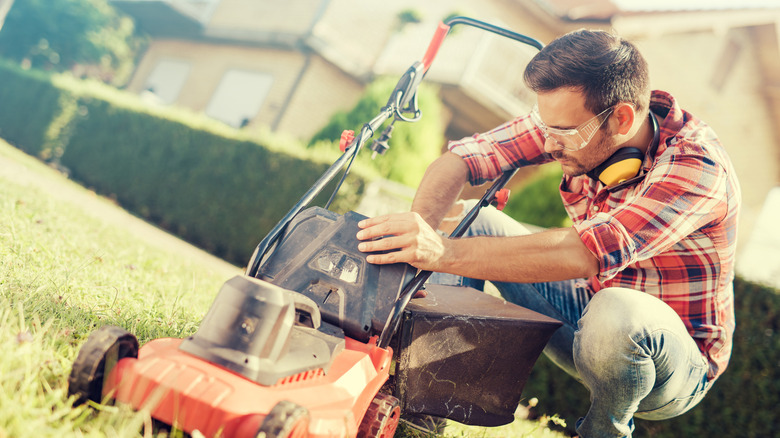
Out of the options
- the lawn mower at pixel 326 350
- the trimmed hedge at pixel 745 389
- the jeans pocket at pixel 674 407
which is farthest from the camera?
the trimmed hedge at pixel 745 389

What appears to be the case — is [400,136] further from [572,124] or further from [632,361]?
[632,361]

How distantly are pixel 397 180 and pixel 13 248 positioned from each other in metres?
5.28

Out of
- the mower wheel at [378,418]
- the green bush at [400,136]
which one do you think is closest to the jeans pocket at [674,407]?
the mower wheel at [378,418]

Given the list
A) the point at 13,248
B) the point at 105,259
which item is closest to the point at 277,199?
the point at 105,259

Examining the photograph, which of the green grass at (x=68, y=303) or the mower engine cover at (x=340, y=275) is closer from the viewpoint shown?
the green grass at (x=68, y=303)

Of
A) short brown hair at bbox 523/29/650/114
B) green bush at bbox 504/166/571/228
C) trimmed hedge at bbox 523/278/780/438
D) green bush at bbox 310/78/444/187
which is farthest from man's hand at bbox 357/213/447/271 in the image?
green bush at bbox 504/166/571/228

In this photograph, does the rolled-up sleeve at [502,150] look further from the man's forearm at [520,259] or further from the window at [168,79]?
the window at [168,79]

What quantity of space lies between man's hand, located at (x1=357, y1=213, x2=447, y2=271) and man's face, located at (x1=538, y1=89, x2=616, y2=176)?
2.45 ft

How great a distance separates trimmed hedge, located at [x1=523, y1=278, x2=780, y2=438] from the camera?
360 cm

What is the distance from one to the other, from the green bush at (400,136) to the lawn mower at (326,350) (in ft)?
16.2

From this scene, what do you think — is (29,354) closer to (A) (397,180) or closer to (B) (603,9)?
(A) (397,180)

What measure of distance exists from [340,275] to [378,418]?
436 millimetres

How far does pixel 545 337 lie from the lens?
201cm

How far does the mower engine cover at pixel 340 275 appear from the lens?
1682 millimetres
